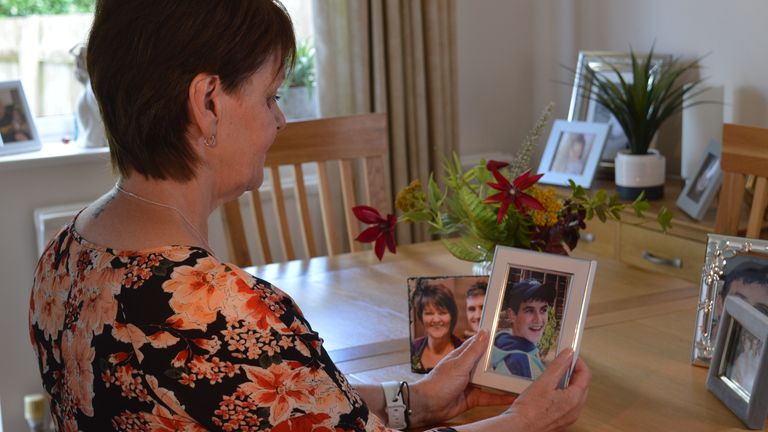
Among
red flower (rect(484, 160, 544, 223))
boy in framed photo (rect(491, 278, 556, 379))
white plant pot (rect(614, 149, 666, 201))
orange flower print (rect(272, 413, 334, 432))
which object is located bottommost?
white plant pot (rect(614, 149, 666, 201))

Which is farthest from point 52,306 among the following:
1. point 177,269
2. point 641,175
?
point 641,175

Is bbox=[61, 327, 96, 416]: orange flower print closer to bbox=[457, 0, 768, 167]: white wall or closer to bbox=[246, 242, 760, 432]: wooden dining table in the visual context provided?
bbox=[246, 242, 760, 432]: wooden dining table

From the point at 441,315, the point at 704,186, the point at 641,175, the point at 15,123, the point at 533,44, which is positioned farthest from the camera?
the point at 533,44

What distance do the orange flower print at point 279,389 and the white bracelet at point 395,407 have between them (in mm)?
364

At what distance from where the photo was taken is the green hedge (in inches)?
133

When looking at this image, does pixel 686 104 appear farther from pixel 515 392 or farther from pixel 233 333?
pixel 233 333

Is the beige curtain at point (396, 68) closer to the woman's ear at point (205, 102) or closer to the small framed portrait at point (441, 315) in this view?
the small framed portrait at point (441, 315)

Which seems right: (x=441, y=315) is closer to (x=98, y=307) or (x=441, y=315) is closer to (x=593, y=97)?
(x=98, y=307)

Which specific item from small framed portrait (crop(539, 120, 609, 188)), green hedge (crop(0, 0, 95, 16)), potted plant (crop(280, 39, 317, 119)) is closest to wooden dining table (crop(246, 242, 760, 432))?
small framed portrait (crop(539, 120, 609, 188))

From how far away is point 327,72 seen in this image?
3.46m

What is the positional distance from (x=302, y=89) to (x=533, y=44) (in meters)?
0.95

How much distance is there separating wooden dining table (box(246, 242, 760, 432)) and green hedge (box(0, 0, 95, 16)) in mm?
1635

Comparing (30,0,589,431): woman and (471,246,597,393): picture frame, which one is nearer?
(30,0,589,431): woman

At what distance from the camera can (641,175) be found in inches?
118
